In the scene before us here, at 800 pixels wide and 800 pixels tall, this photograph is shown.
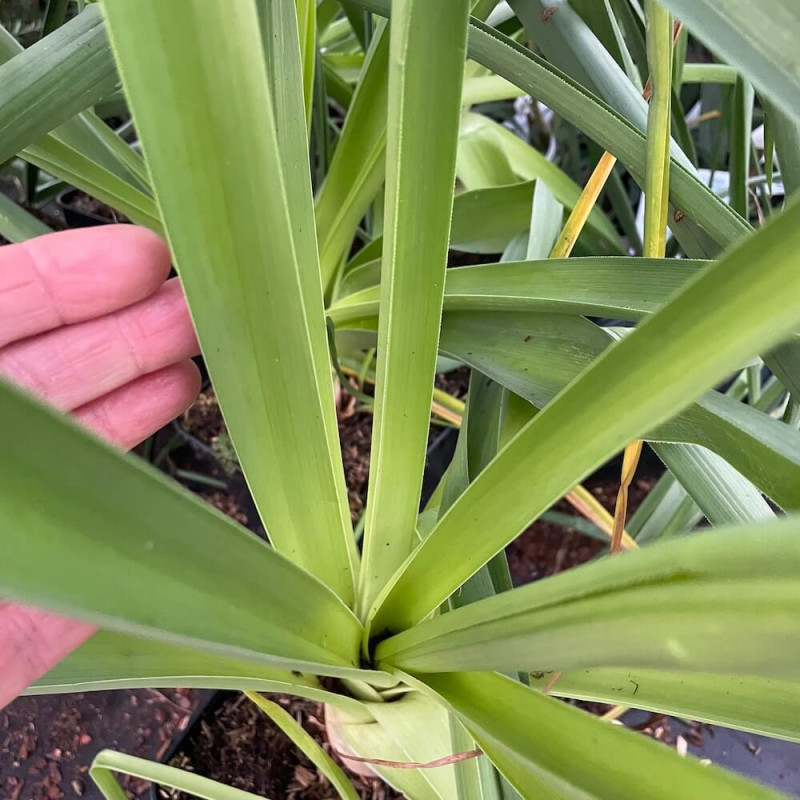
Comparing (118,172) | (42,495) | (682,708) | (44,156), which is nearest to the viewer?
(42,495)

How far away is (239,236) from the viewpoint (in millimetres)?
252

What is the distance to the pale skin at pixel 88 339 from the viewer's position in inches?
13.8

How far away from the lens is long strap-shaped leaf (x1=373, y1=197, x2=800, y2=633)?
178 mm

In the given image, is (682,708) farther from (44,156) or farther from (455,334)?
(44,156)

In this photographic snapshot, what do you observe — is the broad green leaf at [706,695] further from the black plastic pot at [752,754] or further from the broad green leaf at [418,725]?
the black plastic pot at [752,754]

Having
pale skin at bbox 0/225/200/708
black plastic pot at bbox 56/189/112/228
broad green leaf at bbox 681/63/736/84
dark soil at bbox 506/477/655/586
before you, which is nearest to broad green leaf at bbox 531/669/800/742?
pale skin at bbox 0/225/200/708

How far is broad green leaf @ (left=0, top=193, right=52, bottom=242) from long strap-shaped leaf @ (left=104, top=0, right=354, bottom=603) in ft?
1.12

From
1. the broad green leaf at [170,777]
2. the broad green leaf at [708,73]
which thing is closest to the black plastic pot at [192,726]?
the broad green leaf at [170,777]

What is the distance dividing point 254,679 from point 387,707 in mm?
83

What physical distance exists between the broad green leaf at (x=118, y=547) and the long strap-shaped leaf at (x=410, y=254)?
12cm

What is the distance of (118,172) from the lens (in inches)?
23.0

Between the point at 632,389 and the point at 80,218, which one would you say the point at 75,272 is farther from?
the point at 80,218

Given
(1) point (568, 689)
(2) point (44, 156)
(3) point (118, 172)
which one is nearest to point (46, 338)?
(2) point (44, 156)

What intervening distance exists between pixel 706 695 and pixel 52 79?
0.47 m
